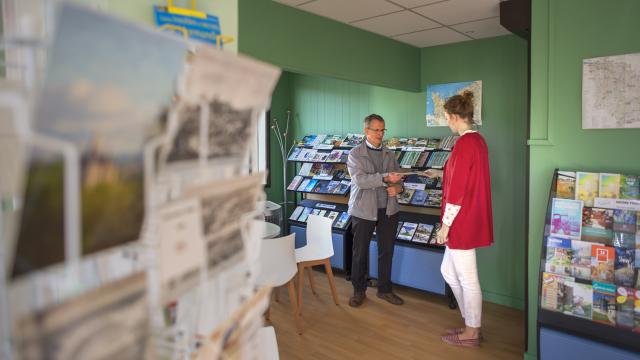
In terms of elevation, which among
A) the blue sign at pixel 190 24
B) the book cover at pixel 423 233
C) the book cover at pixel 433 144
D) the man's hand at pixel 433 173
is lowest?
the book cover at pixel 423 233

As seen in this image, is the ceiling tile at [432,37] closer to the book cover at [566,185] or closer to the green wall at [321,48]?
the green wall at [321,48]

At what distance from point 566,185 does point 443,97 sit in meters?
2.21

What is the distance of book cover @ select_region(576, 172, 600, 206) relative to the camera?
2676 mm

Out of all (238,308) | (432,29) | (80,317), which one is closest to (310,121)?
(432,29)

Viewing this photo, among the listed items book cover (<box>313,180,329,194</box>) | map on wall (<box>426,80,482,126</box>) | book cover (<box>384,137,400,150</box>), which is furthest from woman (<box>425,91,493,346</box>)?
book cover (<box>313,180,329,194</box>)

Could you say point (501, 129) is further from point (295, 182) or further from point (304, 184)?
point (295, 182)

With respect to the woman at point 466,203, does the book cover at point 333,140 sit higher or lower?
higher

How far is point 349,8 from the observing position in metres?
3.48

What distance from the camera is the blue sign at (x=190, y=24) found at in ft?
3.53

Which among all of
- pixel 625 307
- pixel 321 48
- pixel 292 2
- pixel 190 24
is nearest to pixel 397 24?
pixel 321 48

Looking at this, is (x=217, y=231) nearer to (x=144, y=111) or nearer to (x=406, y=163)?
(x=144, y=111)

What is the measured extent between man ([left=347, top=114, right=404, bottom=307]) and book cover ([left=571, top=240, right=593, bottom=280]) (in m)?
1.69

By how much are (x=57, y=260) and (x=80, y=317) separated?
9cm

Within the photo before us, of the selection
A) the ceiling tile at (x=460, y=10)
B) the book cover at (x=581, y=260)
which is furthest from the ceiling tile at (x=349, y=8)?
the book cover at (x=581, y=260)
